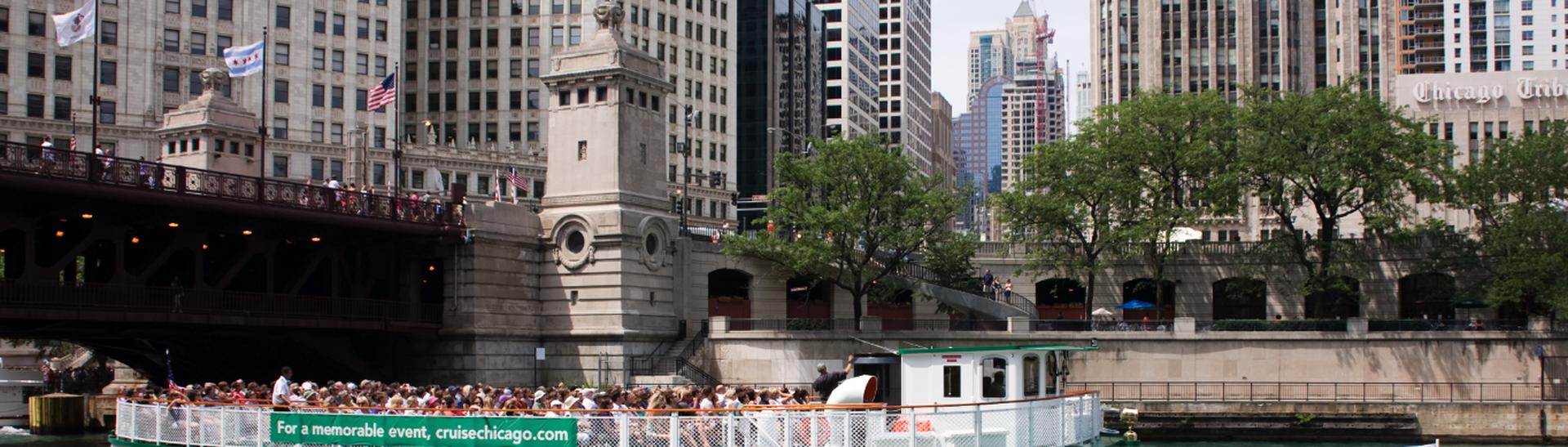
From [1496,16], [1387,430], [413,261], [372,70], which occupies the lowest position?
[1387,430]

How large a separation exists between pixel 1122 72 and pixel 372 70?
75.8 meters

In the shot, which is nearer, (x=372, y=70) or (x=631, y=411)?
(x=631, y=411)

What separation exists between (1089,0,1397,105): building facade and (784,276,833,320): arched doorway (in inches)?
3352

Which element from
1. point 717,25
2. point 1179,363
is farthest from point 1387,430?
point 717,25

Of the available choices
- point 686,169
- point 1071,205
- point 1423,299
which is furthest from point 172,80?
point 1423,299

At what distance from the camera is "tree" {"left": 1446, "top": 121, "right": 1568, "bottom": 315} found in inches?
2611

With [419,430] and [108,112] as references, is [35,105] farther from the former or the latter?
[419,430]

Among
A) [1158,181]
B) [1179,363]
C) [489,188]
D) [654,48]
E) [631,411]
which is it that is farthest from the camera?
[654,48]

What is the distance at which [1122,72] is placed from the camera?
548 ft

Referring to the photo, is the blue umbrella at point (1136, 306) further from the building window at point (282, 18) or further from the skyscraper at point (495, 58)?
the building window at point (282, 18)

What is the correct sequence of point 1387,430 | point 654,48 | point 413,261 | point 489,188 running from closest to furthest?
point 1387,430 → point 413,261 → point 489,188 → point 654,48

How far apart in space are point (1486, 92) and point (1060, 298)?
50.1 meters

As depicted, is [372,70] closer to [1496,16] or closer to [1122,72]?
[1122,72]

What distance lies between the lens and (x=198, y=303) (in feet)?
184
